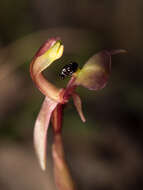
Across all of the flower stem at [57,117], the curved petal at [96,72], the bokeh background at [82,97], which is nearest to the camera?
the curved petal at [96,72]

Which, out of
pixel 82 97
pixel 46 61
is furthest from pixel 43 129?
pixel 82 97

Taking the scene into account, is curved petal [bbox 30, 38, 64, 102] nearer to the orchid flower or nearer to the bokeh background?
the orchid flower

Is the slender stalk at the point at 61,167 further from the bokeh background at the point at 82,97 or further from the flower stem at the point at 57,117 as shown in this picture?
the bokeh background at the point at 82,97

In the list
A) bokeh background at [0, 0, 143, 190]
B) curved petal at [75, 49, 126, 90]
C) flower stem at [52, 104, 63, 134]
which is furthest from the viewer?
bokeh background at [0, 0, 143, 190]

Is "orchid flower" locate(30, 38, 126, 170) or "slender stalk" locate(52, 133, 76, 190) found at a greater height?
"orchid flower" locate(30, 38, 126, 170)

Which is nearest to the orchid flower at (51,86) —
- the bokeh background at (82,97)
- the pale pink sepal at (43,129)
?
the pale pink sepal at (43,129)

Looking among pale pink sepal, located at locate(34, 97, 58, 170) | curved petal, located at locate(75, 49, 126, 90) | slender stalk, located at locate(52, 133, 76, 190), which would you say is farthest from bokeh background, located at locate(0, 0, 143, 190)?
curved petal, located at locate(75, 49, 126, 90)

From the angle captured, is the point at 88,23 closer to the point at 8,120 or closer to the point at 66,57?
the point at 66,57
